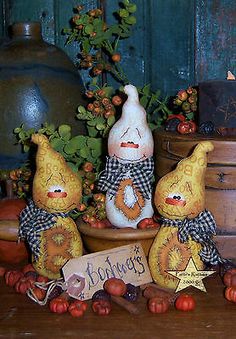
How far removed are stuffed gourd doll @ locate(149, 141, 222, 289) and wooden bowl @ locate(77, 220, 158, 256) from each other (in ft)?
0.09

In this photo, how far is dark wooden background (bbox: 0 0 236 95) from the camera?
4.76 ft

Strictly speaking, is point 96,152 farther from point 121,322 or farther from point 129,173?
point 121,322

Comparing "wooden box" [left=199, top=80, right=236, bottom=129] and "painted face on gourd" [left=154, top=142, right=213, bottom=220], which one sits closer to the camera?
"painted face on gourd" [left=154, top=142, right=213, bottom=220]

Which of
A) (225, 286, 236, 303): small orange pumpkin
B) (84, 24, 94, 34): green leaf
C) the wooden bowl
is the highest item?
(84, 24, 94, 34): green leaf

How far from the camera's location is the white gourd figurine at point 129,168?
1041 millimetres

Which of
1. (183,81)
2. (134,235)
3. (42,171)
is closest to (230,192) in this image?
A: (134,235)

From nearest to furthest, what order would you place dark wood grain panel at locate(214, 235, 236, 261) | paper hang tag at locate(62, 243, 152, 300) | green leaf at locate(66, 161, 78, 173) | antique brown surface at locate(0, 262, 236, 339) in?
1. antique brown surface at locate(0, 262, 236, 339)
2. paper hang tag at locate(62, 243, 152, 300)
3. dark wood grain panel at locate(214, 235, 236, 261)
4. green leaf at locate(66, 161, 78, 173)

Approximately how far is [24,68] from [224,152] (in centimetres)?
46

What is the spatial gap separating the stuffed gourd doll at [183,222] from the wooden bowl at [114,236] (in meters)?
0.03

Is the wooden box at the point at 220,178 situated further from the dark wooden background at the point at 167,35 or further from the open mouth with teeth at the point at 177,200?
the dark wooden background at the point at 167,35

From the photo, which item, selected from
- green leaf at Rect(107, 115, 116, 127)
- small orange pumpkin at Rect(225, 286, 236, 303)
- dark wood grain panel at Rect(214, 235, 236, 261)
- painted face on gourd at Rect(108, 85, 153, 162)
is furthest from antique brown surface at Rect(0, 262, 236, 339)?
green leaf at Rect(107, 115, 116, 127)

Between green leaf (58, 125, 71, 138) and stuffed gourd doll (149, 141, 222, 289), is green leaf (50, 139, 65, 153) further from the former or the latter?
stuffed gourd doll (149, 141, 222, 289)

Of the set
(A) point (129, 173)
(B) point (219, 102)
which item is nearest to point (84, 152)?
(A) point (129, 173)

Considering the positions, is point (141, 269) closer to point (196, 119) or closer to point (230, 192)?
point (230, 192)
